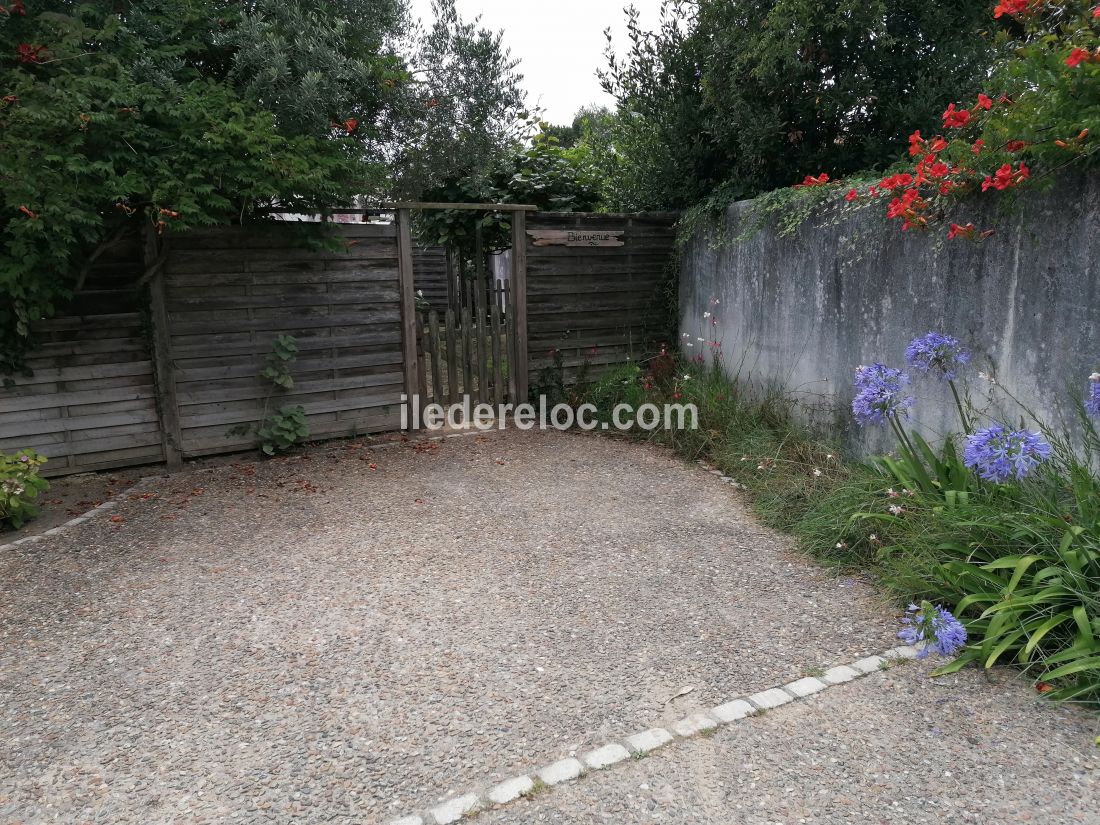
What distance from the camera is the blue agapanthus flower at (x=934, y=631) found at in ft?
8.60

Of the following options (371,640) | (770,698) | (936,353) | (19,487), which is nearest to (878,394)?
(936,353)

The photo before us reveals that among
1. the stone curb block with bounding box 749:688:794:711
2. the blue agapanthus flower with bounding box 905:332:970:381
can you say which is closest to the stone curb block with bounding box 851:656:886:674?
the stone curb block with bounding box 749:688:794:711

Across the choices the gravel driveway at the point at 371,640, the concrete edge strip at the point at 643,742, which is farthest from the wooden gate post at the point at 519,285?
the concrete edge strip at the point at 643,742

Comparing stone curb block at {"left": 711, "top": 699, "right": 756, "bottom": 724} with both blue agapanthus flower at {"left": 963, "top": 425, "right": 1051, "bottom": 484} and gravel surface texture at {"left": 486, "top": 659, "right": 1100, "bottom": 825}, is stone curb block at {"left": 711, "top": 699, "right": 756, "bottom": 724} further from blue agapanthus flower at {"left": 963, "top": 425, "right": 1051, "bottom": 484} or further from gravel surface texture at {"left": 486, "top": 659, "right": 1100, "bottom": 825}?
blue agapanthus flower at {"left": 963, "top": 425, "right": 1051, "bottom": 484}

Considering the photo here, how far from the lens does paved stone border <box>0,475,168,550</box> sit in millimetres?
4125

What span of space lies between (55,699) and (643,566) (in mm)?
2635

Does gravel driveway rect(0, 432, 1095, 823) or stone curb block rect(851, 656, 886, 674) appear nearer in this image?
gravel driveway rect(0, 432, 1095, 823)

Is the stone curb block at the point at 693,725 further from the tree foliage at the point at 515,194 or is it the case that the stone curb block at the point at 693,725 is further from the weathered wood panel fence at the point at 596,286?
the tree foliage at the point at 515,194

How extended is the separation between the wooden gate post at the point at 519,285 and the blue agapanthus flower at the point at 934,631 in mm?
4633

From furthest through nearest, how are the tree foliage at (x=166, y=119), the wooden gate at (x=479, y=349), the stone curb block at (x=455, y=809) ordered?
the wooden gate at (x=479, y=349) → the tree foliage at (x=166, y=119) → the stone curb block at (x=455, y=809)

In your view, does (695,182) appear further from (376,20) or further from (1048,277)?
(1048,277)

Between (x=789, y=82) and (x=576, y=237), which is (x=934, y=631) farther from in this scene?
(x=576, y=237)

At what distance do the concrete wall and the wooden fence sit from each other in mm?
1418

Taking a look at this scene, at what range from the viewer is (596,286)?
7266mm
